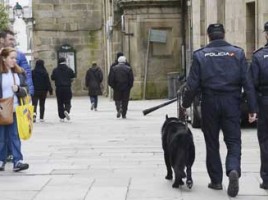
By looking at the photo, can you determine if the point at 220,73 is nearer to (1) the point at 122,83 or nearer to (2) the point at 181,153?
(2) the point at 181,153

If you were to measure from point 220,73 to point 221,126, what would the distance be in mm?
595

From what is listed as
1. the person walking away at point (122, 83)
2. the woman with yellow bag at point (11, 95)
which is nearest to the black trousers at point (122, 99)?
the person walking away at point (122, 83)

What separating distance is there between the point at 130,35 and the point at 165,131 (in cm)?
2110

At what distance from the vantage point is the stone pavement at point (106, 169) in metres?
8.07

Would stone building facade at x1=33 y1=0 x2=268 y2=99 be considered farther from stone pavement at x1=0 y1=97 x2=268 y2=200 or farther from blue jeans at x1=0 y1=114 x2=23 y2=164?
blue jeans at x1=0 y1=114 x2=23 y2=164

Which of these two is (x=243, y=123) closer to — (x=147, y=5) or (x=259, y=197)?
(x=259, y=197)

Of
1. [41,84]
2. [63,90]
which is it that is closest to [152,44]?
[63,90]

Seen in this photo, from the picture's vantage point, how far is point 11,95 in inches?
380

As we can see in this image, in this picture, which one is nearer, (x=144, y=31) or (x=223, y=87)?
(x=223, y=87)

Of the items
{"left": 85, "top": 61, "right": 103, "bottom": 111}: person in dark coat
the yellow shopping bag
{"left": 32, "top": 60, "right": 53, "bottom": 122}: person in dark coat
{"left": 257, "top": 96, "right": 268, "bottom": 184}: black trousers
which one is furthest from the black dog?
{"left": 85, "top": 61, "right": 103, "bottom": 111}: person in dark coat

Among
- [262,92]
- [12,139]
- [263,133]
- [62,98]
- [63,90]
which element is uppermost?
[262,92]

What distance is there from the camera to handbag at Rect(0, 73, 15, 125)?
9469 mm

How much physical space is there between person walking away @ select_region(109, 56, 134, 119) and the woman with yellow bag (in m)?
10.4

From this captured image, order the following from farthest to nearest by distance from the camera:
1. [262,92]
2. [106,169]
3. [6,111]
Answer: [106,169] → [6,111] → [262,92]
